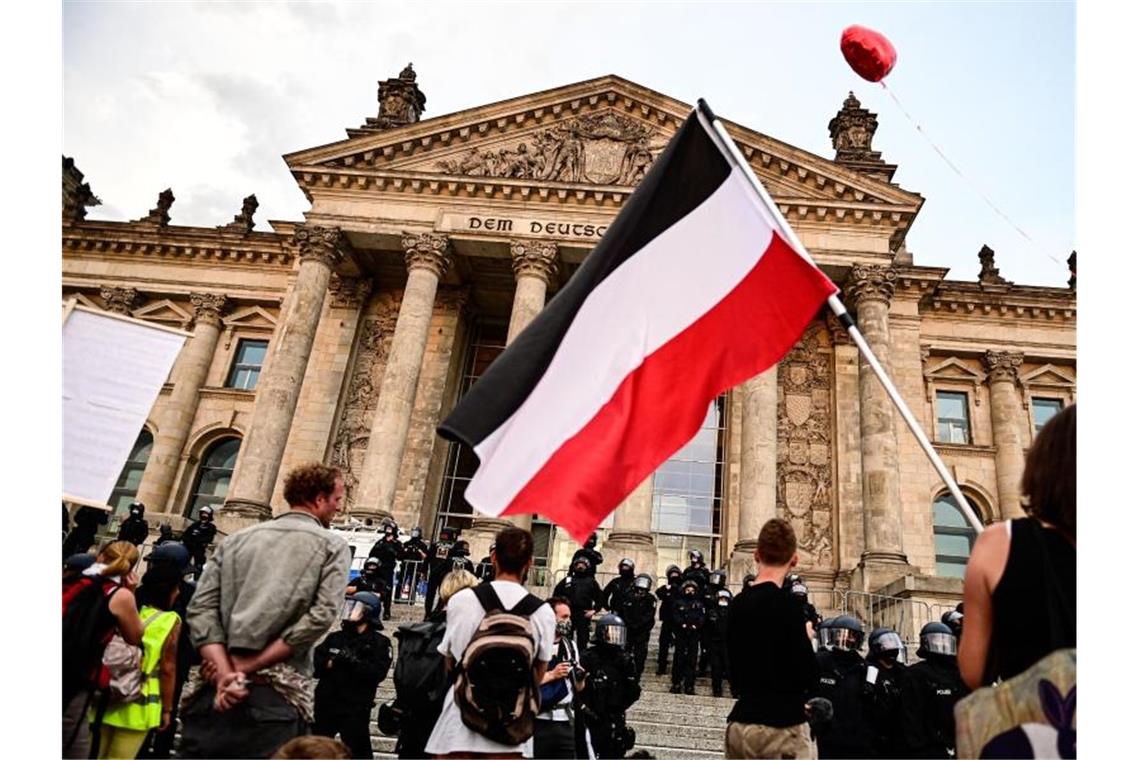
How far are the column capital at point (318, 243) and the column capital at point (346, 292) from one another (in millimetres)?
2194

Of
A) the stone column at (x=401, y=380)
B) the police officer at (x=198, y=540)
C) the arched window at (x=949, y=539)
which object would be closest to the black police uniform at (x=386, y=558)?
the police officer at (x=198, y=540)

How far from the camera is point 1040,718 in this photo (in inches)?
86.3

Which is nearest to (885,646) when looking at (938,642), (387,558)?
(938,642)

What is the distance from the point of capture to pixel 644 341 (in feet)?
15.1

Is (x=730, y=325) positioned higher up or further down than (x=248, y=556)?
higher up

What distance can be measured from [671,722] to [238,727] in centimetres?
709

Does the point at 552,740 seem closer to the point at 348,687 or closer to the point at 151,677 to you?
the point at 348,687

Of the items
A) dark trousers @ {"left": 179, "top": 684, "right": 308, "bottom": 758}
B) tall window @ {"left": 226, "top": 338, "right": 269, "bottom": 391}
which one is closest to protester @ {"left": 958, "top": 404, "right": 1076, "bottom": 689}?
dark trousers @ {"left": 179, "top": 684, "right": 308, "bottom": 758}

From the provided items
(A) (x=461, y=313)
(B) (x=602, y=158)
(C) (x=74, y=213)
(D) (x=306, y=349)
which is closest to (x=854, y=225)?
(B) (x=602, y=158)

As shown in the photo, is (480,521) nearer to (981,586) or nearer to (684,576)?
(684,576)

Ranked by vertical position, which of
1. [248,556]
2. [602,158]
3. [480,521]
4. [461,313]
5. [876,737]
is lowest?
[876,737]

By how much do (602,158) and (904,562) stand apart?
14.2 meters

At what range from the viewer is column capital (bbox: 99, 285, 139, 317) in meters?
28.9

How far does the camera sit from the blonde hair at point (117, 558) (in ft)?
12.9
